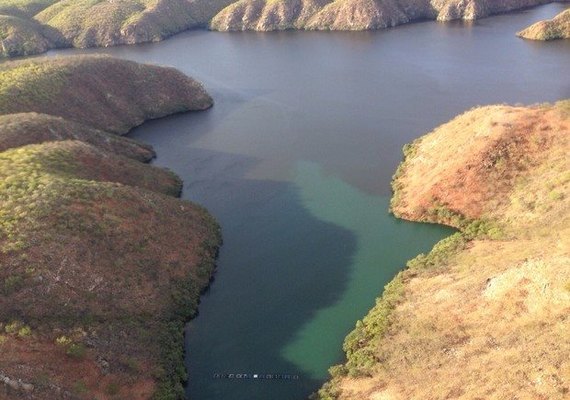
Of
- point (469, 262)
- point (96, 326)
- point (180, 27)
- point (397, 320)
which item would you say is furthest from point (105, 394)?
point (180, 27)

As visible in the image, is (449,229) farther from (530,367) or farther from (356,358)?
(530,367)

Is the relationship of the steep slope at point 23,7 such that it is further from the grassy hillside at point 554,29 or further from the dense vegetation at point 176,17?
the grassy hillside at point 554,29

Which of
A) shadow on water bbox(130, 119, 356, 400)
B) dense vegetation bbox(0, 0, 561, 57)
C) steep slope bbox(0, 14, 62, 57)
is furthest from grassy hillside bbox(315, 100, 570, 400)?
steep slope bbox(0, 14, 62, 57)

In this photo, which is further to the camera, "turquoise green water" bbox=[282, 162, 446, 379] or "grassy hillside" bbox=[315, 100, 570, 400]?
"turquoise green water" bbox=[282, 162, 446, 379]

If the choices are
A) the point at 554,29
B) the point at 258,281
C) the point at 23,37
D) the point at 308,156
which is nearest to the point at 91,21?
the point at 23,37

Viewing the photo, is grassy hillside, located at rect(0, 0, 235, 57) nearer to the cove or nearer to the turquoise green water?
the cove

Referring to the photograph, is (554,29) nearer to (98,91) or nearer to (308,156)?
(308,156)

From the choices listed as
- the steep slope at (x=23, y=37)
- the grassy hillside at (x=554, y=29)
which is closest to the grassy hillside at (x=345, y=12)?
the grassy hillside at (x=554, y=29)
